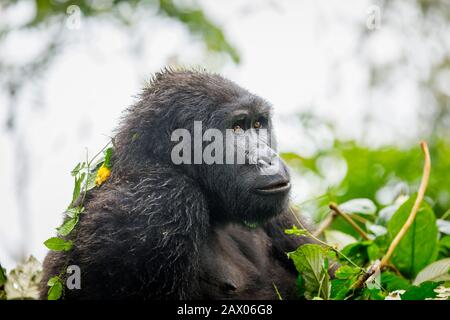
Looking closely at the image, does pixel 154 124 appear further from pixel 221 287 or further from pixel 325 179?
pixel 325 179

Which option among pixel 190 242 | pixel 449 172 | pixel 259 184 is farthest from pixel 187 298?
pixel 449 172

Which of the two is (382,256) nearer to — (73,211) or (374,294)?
(374,294)

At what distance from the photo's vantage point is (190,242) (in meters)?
3.75

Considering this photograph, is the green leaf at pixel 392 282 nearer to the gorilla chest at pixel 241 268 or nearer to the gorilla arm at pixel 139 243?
the gorilla chest at pixel 241 268

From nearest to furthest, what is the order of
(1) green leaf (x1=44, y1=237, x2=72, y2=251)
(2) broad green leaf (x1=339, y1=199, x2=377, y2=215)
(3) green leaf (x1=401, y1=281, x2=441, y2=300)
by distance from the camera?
(3) green leaf (x1=401, y1=281, x2=441, y2=300) → (1) green leaf (x1=44, y1=237, x2=72, y2=251) → (2) broad green leaf (x1=339, y1=199, x2=377, y2=215)

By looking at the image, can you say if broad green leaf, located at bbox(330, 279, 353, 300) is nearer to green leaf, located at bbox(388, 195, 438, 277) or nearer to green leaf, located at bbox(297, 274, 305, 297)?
green leaf, located at bbox(297, 274, 305, 297)

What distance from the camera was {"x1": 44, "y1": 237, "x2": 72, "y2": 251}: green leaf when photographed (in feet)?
11.6

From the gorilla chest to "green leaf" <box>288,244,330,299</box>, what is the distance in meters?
0.53

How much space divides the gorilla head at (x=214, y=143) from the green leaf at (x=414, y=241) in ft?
2.59

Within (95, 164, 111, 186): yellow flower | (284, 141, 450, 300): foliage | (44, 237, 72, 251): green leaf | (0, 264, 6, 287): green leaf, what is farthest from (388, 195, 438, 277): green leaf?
(0, 264, 6, 287): green leaf
